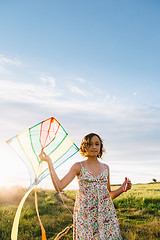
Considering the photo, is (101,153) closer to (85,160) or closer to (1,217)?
(85,160)

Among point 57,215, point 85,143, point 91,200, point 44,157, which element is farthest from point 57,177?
point 57,215

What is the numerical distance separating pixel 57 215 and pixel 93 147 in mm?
4174

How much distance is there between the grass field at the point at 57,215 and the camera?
578 cm

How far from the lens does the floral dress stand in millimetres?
3561

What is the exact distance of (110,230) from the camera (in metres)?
3.66

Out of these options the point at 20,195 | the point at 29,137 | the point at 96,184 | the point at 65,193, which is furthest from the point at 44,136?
the point at 65,193

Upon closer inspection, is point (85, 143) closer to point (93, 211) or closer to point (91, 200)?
point (91, 200)

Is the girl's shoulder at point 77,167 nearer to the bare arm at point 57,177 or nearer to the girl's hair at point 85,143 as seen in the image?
the bare arm at point 57,177

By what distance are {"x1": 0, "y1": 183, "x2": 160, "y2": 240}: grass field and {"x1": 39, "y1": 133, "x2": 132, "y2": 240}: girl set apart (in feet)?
4.16

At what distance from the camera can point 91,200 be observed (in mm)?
3670

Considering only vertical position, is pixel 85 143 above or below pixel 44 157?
above

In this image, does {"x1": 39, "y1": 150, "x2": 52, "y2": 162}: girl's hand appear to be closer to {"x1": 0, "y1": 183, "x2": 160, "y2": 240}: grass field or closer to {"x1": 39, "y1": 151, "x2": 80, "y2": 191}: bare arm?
{"x1": 39, "y1": 151, "x2": 80, "y2": 191}: bare arm

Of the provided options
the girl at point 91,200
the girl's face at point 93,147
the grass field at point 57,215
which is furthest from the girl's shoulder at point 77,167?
the grass field at point 57,215

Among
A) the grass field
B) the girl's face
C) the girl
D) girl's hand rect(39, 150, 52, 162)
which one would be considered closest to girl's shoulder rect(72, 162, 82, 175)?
the girl
